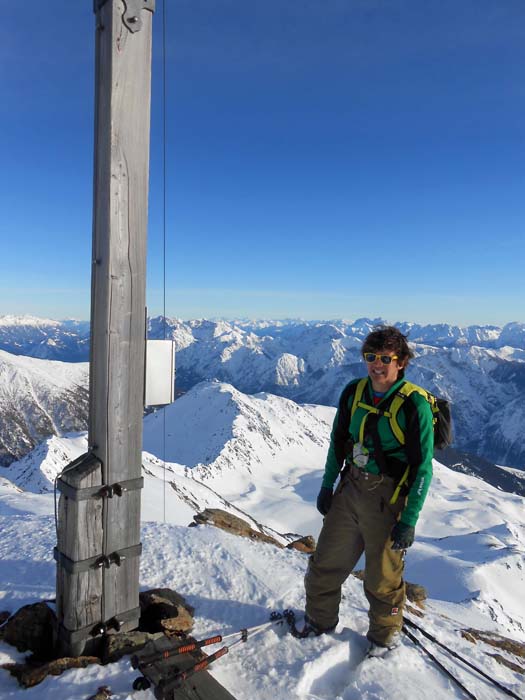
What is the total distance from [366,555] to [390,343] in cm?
252

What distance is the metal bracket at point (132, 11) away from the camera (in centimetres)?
411

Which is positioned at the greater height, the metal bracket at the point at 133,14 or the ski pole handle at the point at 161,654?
the metal bracket at the point at 133,14

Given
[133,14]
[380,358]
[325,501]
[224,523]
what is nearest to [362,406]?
[380,358]

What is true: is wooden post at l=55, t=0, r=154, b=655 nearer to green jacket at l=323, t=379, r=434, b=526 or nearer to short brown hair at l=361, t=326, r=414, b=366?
short brown hair at l=361, t=326, r=414, b=366

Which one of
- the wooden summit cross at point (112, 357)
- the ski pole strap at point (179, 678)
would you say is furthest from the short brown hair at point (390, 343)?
the ski pole strap at point (179, 678)

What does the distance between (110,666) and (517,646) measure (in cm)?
749

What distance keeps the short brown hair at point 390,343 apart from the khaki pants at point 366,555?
1426 millimetres

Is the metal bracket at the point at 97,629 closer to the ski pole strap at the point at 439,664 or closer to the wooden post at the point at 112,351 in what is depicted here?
the wooden post at the point at 112,351

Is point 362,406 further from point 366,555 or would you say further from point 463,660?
point 463,660

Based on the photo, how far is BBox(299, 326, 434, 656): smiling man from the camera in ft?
15.6

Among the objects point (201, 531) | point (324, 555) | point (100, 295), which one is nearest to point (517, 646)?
point (324, 555)

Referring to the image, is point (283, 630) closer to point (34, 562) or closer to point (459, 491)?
point (34, 562)

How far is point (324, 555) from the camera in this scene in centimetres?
540

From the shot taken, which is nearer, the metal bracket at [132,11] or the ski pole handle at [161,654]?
the ski pole handle at [161,654]
